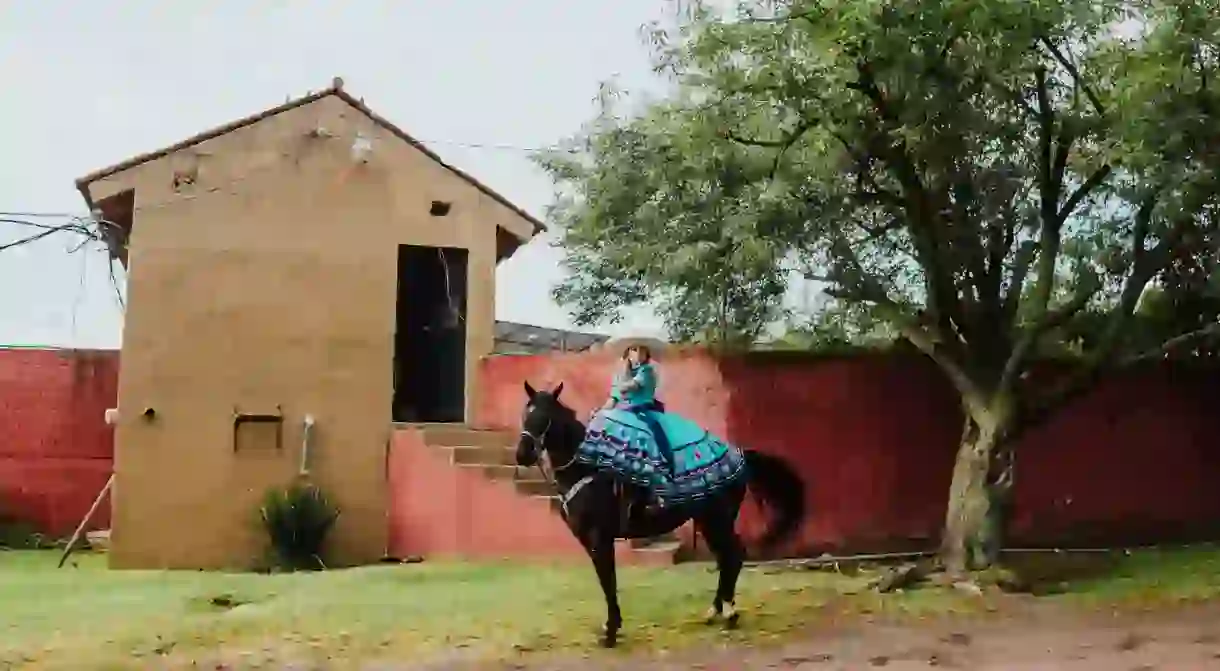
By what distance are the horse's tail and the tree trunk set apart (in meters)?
2.38

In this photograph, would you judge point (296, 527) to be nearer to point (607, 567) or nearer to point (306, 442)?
point (306, 442)

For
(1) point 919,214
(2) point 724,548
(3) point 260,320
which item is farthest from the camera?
(3) point 260,320

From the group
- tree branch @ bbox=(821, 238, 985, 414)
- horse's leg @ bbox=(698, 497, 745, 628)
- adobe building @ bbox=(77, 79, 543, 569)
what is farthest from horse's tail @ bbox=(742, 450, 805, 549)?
adobe building @ bbox=(77, 79, 543, 569)

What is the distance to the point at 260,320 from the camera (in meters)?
15.7

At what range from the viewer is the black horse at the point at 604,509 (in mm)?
8242

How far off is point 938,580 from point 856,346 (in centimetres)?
364

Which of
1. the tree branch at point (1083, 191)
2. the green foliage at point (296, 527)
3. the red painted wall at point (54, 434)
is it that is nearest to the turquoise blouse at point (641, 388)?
the tree branch at point (1083, 191)

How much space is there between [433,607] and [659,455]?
2546mm

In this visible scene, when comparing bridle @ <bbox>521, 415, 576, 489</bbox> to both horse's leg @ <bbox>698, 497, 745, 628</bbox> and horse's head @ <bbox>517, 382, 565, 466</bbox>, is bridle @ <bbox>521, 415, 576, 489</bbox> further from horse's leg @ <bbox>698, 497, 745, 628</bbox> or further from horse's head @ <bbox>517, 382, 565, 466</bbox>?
horse's leg @ <bbox>698, 497, 745, 628</bbox>

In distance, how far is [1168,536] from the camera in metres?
14.8

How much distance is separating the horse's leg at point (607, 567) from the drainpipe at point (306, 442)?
7963 millimetres

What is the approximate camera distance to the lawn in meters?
8.48

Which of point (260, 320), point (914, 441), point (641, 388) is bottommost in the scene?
point (914, 441)

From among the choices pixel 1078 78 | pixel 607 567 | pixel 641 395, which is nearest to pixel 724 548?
pixel 607 567
